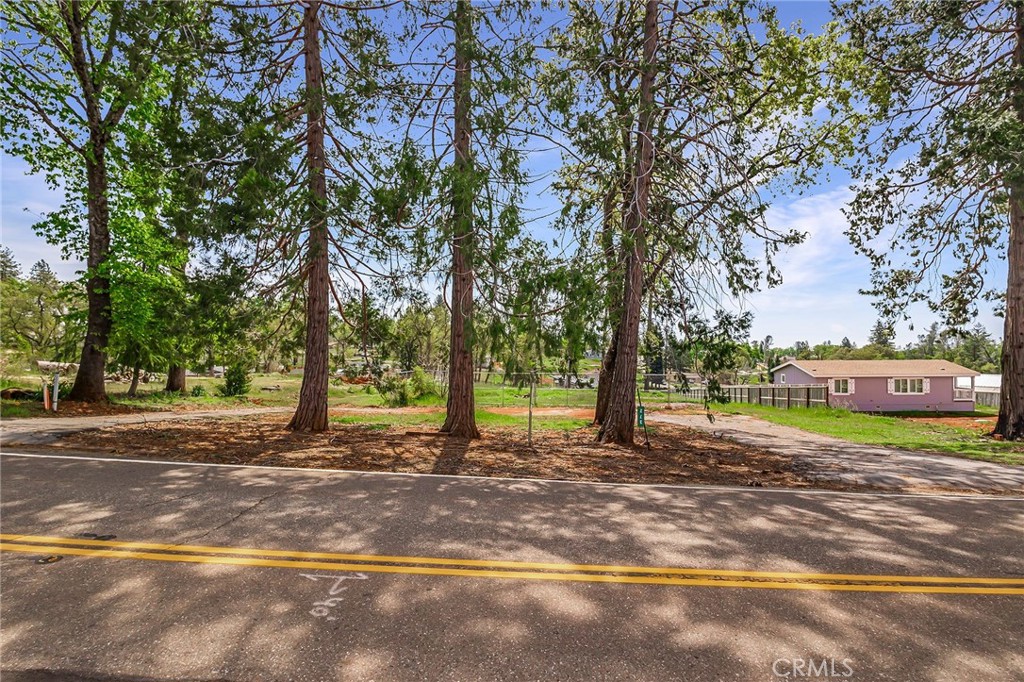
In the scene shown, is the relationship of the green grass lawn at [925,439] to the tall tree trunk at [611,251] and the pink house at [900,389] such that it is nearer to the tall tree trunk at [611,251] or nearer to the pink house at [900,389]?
the tall tree trunk at [611,251]

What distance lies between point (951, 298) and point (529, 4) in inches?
714

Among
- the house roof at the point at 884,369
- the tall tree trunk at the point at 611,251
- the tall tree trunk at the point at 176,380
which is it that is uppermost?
the tall tree trunk at the point at 611,251

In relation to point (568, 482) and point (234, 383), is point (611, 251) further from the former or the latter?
point (234, 383)

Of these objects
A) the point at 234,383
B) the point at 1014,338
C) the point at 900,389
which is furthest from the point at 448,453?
the point at 900,389

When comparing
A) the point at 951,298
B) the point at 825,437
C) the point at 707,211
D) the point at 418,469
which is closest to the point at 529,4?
the point at 707,211

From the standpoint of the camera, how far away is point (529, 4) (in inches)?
440

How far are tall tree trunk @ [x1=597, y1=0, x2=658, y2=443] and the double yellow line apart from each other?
22.9 feet

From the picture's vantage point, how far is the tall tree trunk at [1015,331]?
15469mm

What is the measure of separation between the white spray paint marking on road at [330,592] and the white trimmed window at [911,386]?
46230mm

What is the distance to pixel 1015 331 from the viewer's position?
52.1 feet

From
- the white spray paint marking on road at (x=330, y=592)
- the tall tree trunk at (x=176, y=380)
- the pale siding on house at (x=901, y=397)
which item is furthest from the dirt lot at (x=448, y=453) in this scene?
the pale siding on house at (x=901, y=397)

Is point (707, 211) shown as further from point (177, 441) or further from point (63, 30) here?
point (63, 30)

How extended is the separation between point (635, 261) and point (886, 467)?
258 inches

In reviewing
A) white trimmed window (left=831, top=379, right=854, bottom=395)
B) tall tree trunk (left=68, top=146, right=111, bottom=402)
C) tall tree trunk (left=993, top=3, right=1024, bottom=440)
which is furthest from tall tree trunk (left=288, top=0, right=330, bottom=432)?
white trimmed window (left=831, top=379, right=854, bottom=395)
